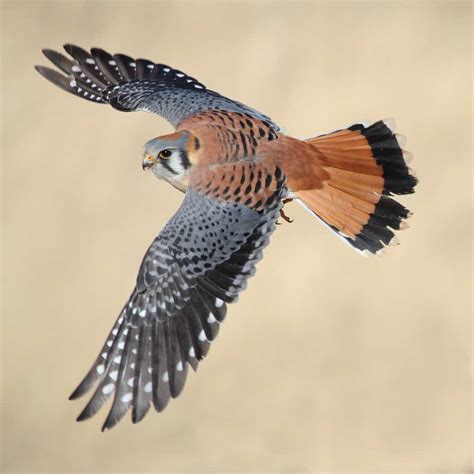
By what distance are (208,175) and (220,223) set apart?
26cm

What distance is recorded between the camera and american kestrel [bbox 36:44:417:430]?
477 centimetres

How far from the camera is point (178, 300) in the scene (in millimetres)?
4910

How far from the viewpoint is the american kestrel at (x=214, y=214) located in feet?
15.6

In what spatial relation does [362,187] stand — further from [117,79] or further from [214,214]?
[117,79]

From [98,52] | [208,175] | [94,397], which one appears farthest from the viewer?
[98,52]

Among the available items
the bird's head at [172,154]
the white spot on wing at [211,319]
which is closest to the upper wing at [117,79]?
the bird's head at [172,154]

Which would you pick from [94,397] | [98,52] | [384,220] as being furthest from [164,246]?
[98,52]

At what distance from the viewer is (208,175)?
16.6 feet

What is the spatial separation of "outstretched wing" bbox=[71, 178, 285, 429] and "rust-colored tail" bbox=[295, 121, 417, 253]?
399mm

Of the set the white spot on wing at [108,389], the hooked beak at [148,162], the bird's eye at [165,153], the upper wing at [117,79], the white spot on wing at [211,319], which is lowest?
the white spot on wing at [108,389]

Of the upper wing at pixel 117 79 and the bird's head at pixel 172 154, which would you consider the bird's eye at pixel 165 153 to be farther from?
the upper wing at pixel 117 79

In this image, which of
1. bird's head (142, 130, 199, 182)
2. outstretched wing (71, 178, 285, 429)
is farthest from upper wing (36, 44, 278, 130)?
outstretched wing (71, 178, 285, 429)

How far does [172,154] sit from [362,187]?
1002 millimetres

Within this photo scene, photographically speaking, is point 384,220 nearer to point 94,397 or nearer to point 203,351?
point 203,351
